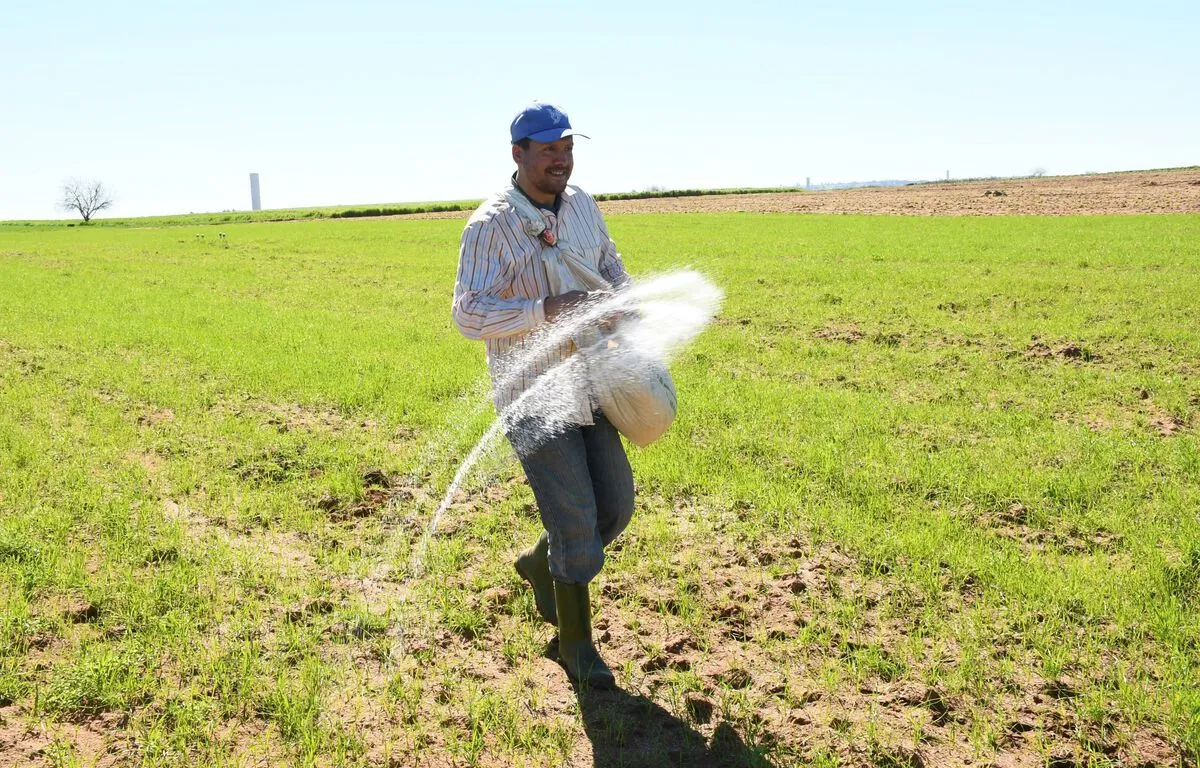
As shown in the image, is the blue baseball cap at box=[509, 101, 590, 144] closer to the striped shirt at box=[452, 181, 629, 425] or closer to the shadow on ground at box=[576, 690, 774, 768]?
the striped shirt at box=[452, 181, 629, 425]

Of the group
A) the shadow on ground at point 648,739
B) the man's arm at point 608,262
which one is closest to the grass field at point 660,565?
the shadow on ground at point 648,739

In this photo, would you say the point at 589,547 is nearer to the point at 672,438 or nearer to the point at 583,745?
the point at 583,745

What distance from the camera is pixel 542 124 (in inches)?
118

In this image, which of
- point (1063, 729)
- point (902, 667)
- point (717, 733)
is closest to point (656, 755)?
point (717, 733)

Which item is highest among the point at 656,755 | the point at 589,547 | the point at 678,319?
the point at 678,319

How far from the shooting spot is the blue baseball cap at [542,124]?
299 centimetres

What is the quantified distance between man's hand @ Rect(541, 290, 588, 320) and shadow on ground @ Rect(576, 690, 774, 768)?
4.31 feet

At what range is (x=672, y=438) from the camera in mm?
6227

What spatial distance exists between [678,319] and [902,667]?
144 cm

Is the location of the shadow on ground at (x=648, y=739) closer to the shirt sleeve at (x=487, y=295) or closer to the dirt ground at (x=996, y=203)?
the shirt sleeve at (x=487, y=295)

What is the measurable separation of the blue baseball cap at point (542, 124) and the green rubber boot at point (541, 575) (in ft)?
4.81

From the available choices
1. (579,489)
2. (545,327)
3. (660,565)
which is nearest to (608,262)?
(545,327)

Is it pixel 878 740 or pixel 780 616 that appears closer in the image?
pixel 878 740

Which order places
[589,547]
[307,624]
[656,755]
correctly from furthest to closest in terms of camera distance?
[307,624]
[589,547]
[656,755]
